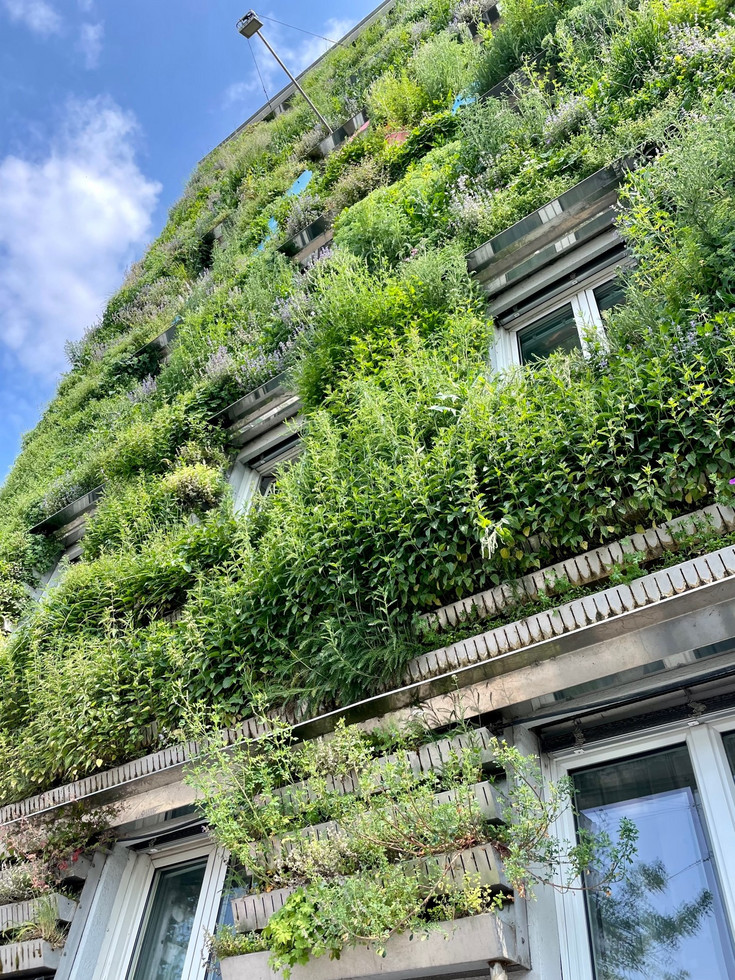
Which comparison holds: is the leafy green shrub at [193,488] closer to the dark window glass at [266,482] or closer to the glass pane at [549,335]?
the dark window glass at [266,482]

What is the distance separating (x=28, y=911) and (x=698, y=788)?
4.13 meters

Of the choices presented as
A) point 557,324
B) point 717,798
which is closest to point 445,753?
point 717,798

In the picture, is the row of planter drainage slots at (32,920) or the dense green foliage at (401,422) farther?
the row of planter drainage slots at (32,920)

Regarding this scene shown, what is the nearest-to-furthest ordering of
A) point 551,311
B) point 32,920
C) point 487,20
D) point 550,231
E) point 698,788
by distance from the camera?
A: point 698,788 < point 32,920 < point 551,311 < point 550,231 < point 487,20

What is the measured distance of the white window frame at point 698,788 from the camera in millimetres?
2945

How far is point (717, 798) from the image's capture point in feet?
10.1

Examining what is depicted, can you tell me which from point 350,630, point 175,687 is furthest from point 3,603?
point 350,630

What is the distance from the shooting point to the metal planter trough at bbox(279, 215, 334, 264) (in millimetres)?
10445

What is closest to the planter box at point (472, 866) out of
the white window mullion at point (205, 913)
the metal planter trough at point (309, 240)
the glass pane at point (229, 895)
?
the glass pane at point (229, 895)

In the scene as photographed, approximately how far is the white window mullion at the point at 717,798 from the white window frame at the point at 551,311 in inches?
144

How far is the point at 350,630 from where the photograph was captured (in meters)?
4.25

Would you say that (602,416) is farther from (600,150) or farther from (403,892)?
(600,150)

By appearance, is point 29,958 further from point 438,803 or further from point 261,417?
point 261,417

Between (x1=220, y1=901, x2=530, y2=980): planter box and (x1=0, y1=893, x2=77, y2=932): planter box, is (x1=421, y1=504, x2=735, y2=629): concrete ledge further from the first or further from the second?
(x1=0, y1=893, x2=77, y2=932): planter box
